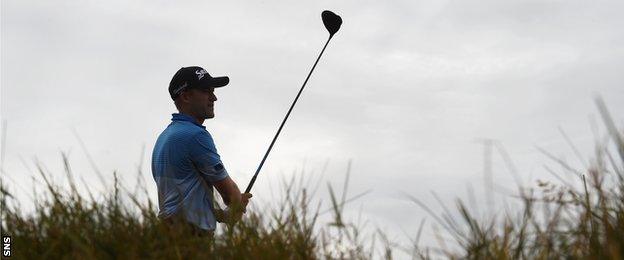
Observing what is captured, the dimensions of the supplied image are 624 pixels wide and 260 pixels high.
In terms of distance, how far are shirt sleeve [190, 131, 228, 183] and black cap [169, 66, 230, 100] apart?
822 mm

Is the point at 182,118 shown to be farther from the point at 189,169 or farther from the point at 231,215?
the point at 231,215

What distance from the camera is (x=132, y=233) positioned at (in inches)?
172

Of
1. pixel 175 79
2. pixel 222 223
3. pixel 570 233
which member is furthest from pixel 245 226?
pixel 175 79

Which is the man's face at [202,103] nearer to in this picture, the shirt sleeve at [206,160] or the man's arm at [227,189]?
the shirt sleeve at [206,160]

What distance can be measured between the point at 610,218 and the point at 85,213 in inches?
107

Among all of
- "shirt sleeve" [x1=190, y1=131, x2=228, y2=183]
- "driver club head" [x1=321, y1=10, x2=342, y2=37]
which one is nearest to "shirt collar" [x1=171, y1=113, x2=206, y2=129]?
"shirt sleeve" [x1=190, y1=131, x2=228, y2=183]

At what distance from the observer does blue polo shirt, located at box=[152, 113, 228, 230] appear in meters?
5.56

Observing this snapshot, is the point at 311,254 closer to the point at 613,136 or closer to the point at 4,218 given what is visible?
the point at 613,136

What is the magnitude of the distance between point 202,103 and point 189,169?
0.78m

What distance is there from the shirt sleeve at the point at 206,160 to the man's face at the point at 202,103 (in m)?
0.59

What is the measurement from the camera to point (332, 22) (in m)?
7.73

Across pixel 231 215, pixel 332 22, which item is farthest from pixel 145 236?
pixel 332 22

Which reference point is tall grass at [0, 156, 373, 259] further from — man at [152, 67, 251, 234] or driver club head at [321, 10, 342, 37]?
A: driver club head at [321, 10, 342, 37]

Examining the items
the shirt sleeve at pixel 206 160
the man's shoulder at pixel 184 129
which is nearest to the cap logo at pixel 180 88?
the man's shoulder at pixel 184 129
